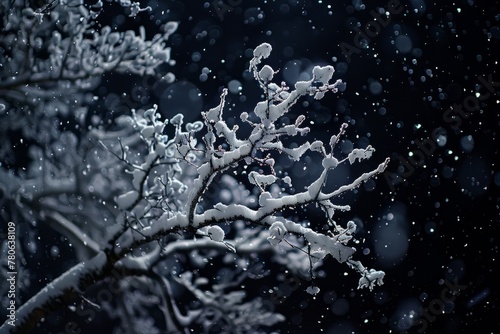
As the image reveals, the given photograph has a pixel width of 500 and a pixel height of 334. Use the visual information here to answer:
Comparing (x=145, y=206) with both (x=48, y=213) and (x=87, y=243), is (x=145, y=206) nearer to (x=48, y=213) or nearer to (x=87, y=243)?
(x=87, y=243)

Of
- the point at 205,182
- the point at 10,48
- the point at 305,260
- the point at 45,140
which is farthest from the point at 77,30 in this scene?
the point at 305,260

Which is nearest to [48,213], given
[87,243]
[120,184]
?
[87,243]

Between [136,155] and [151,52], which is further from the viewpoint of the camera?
[136,155]

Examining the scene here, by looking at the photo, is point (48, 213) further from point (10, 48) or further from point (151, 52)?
point (151, 52)

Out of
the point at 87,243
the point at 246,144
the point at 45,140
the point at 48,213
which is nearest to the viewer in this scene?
the point at 246,144

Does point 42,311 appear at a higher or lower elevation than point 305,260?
higher

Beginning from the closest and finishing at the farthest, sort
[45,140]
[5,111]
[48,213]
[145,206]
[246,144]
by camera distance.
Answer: [246,144] → [145,206] → [48,213] → [5,111] → [45,140]

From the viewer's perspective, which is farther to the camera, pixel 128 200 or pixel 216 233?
pixel 128 200

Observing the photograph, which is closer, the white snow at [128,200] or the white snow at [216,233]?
the white snow at [216,233]

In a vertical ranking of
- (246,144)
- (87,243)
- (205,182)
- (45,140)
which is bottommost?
(87,243)

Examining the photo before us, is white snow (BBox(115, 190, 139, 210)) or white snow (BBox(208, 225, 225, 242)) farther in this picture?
white snow (BBox(115, 190, 139, 210))
